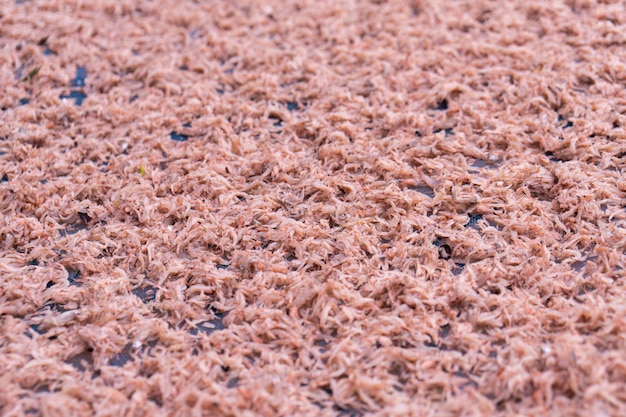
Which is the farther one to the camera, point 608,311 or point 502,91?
point 502,91

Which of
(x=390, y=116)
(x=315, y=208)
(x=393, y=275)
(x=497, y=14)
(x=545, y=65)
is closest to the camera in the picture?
(x=393, y=275)

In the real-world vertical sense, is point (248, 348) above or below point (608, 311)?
below

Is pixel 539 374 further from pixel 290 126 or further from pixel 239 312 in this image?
pixel 290 126

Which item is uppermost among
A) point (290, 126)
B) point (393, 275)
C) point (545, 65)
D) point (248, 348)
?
point (545, 65)

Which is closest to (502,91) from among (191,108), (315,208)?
(315,208)

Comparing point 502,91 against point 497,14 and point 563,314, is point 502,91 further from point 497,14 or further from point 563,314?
point 563,314

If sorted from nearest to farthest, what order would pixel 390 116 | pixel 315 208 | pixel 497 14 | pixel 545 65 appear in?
1. pixel 315 208
2. pixel 390 116
3. pixel 545 65
4. pixel 497 14
